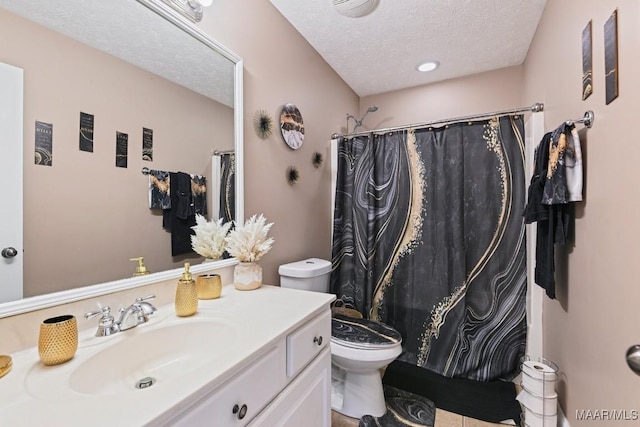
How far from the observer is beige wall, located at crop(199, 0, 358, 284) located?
1523 millimetres

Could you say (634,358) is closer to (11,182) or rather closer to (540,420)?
(540,420)

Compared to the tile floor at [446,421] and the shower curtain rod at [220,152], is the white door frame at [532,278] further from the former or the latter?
the shower curtain rod at [220,152]

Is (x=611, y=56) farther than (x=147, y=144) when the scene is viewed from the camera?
No

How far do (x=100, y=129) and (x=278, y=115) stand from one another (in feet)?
3.30

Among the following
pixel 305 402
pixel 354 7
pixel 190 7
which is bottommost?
pixel 305 402

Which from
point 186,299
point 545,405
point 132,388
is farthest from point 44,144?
point 545,405

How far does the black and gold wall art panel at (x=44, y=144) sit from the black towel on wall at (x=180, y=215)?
379 mm

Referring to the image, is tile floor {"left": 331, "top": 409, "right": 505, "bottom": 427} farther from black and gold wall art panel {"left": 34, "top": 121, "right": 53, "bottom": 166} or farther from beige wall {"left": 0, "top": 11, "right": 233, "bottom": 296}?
black and gold wall art panel {"left": 34, "top": 121, "right": 53, "bottom": 166}

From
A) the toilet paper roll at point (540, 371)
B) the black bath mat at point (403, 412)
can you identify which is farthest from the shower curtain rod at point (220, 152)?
the toilet paper roll at point (540, 371)

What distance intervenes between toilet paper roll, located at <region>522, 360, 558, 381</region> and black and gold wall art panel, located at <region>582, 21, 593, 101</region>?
49.9 inches

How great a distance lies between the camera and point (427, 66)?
7.67ft

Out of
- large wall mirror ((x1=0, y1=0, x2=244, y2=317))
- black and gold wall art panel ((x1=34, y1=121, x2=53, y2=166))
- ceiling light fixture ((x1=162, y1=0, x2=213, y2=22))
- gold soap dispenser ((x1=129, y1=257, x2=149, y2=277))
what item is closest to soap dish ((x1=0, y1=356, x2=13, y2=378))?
large wall mirror ((x1=0, y1=0, x2=244, y2=317))

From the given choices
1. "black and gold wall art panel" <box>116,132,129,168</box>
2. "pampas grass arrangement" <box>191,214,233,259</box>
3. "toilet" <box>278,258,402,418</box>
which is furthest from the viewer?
"toilet" <box>278,258,402,418</box>

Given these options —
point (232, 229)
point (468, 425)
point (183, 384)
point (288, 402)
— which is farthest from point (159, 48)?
point (468, 425)
